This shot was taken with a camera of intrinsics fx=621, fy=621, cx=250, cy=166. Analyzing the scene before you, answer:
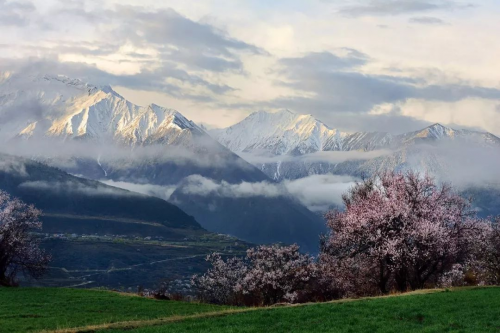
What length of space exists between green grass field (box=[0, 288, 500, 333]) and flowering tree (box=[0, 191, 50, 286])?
36833 millimetres

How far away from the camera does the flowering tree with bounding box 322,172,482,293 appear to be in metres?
74.1

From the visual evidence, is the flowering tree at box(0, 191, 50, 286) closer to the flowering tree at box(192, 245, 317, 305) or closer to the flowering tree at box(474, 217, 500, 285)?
the flowering tree at box(192, 245, 317, 305)

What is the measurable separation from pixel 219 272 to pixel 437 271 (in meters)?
66.7

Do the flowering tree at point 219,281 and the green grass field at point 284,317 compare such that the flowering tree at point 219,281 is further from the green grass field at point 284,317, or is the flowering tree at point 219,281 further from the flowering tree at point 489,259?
the green grass field at point 284,317

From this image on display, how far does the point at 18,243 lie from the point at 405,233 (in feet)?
198

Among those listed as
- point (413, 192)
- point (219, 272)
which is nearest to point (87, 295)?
point (413, 192)

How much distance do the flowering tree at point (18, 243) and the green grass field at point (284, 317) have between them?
36833 mm

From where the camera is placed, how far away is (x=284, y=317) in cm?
4491

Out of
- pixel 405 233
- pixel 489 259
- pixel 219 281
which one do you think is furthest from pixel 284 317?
pixel 219 281

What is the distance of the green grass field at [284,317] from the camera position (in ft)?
131

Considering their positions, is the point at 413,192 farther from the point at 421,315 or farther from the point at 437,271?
the point at 421,315

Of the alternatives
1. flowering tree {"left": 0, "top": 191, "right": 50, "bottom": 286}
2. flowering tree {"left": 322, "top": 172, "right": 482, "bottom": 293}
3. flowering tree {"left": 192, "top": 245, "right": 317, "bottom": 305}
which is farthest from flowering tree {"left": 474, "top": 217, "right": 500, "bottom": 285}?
flowering tree {"left": 0, "top": 191, "right": 50, "bottom": 286}

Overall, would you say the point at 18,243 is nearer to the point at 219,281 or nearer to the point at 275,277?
the point at 275,277

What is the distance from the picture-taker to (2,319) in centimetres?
5197
